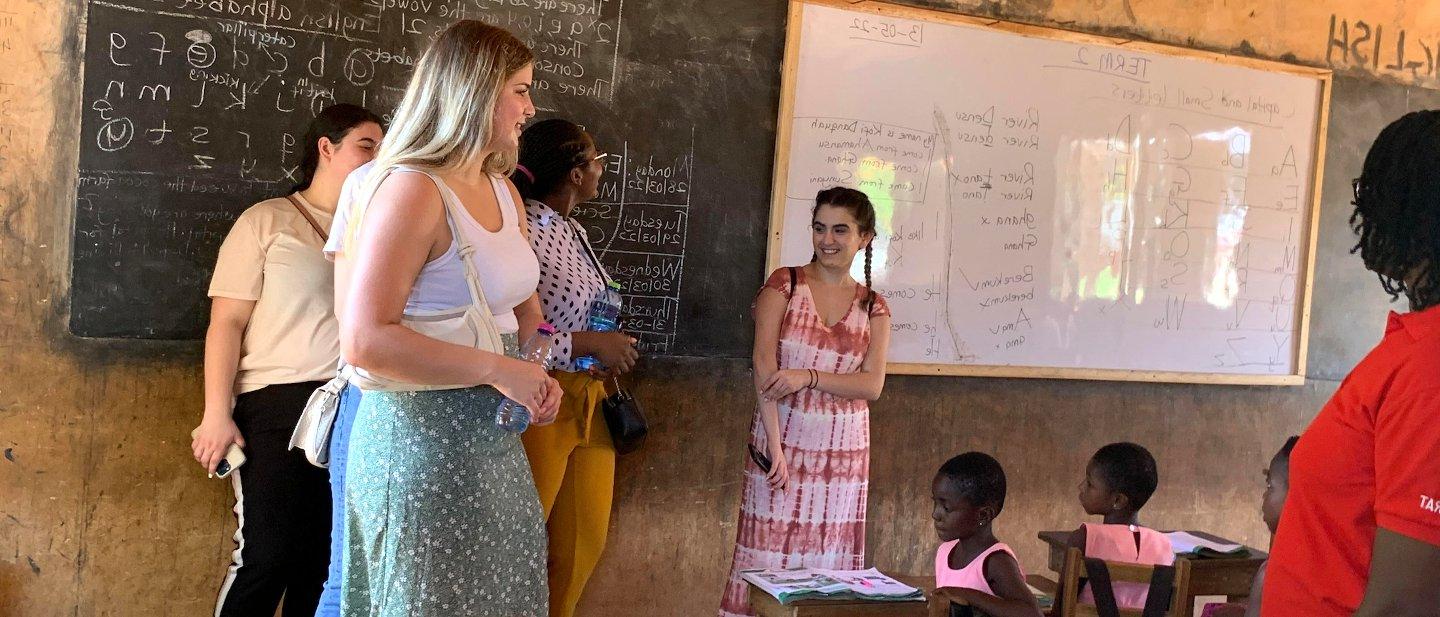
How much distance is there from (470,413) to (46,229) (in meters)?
2.00

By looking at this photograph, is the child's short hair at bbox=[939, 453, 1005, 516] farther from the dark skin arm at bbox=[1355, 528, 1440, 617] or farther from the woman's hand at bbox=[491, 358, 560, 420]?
the dark skin arm at bbox=[1355, 528, 1440, 617]

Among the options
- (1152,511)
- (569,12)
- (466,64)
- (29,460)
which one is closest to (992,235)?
(1152,511)

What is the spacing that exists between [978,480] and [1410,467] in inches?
55.7

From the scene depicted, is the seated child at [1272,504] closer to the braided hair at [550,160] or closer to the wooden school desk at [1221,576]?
the wooden school desk at [1221,576]

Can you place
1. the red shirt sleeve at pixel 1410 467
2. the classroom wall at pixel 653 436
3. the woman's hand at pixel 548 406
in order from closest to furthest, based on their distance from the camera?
the red shirt sleeve at pixel 1410 467 < the woman's hand at pixel 548 406 < the classroom wall at pixel 653 436

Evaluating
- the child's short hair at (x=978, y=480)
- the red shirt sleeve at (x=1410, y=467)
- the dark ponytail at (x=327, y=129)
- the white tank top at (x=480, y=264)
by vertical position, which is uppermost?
the dark ponytail at (x=327, y=129)

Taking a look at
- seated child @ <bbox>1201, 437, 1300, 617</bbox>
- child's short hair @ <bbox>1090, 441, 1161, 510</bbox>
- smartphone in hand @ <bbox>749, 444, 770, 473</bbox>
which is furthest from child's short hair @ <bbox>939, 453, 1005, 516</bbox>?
smartphone in hand @ <bbox>749, 444, 770, 473</bbox>

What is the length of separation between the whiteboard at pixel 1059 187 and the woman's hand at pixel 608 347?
122cm

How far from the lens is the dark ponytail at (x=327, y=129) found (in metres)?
2.94

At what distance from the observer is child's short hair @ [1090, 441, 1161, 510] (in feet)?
9.39

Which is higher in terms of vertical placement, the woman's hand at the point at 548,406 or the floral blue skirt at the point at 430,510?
the woman's hand at the point at 548,406

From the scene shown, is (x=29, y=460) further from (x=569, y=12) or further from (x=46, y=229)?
(x=569, y=12)

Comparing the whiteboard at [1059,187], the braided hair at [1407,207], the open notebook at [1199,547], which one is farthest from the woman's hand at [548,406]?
the whiteboard at [1059,187]

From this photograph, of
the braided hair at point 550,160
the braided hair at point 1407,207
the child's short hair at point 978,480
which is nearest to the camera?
the braided hair at point 1407,207
